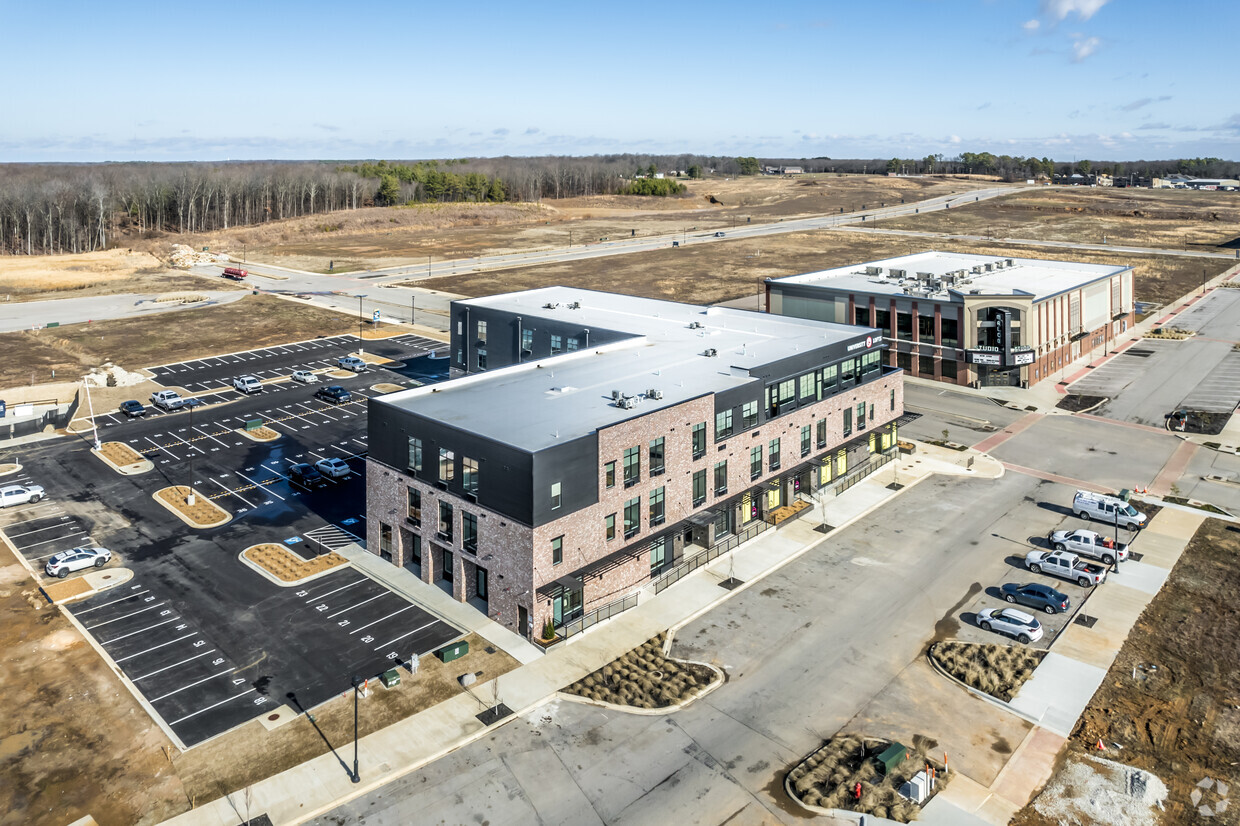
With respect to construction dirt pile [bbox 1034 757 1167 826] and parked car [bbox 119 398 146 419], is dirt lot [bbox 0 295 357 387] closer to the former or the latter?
parked car [bbox 119 398 146 419]

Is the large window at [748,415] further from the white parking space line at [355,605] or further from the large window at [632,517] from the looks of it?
the white parking space line at [355,605]

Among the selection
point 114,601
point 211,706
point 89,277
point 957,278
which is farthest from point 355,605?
point 89,277

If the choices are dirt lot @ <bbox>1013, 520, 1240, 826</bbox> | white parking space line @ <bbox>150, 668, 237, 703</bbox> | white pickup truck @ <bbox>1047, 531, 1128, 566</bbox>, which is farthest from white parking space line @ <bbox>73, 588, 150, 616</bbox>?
white pickup truck @ <bbox>1047, 531, 1128, 566</bbox>

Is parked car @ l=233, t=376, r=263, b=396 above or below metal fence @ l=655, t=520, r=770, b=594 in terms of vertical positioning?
above

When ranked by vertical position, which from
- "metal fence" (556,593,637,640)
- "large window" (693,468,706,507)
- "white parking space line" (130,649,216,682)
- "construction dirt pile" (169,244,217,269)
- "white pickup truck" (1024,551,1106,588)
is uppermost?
"construction dirt pile" (169,244,217,269)

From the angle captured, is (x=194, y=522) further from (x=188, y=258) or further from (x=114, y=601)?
(x=188, y=258)

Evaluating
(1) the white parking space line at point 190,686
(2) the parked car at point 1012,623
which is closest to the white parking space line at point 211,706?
(1) the white parking space line at point 190,686

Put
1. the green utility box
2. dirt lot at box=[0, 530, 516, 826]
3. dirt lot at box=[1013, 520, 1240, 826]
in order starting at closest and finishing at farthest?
dirt lot at box=[0, 530, 516, 826]
dirt lot at box=[1013, 520, 1240, 826]
the green utility box
